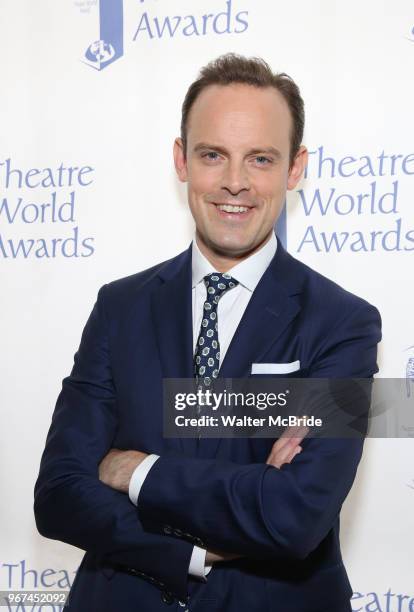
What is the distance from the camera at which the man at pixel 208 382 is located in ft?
5.87

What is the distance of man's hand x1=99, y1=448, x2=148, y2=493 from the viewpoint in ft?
6.31

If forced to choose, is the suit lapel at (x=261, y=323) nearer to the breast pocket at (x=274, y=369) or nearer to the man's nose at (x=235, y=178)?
the breast pocket at (x=274, y=369)

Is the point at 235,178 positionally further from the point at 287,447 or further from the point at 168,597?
the point at 168,597

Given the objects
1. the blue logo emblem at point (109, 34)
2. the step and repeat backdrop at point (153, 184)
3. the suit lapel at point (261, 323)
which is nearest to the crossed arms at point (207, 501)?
the suit lapel at point (261, 323)

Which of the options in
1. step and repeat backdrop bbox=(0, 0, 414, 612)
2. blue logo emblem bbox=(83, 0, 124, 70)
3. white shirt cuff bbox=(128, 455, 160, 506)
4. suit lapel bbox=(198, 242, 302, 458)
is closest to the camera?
white shirt cuff bbox=(128, 455, 160, 506)

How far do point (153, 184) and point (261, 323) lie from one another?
1.17m

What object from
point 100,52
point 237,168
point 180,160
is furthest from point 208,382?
point 100,52

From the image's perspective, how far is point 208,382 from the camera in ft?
6.58

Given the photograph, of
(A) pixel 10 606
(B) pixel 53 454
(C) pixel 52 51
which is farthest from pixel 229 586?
(C) pixel 52 51

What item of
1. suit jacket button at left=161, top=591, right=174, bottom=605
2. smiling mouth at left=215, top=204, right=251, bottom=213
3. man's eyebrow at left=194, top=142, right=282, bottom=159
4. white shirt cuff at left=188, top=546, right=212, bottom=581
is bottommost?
suit jacket button at left=161, top=591, right=174, bottom=605

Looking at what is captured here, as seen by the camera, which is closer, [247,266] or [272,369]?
[272,369]

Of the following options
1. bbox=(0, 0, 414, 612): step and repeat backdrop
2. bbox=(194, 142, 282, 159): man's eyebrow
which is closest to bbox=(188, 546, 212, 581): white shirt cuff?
bbox=(194, 142, 282, 159): man's eyebrow

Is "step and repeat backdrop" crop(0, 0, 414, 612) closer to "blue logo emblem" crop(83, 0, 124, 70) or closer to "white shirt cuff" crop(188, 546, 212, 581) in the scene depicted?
"blue logo emblem" crop(83, 0, 124, 70)

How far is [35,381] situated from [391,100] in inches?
69.5
